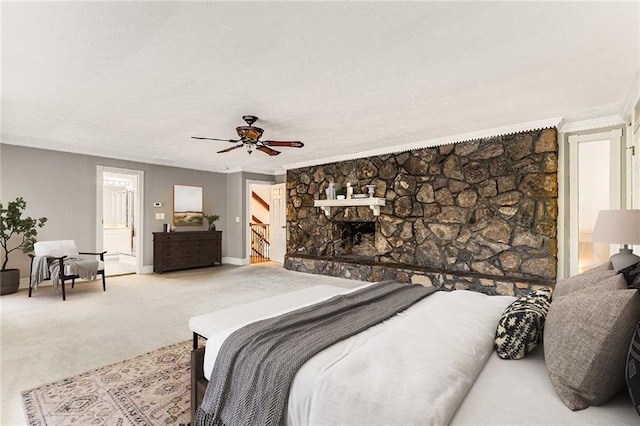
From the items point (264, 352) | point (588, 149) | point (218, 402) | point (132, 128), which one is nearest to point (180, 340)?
point (218, 402)

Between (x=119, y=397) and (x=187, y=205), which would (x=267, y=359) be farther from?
(x=187, y=205)

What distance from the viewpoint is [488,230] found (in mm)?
4691

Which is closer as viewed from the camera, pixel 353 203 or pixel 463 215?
pixel 463 215

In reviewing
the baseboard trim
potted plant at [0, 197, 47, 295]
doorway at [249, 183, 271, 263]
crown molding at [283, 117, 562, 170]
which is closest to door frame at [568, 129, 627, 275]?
crown molding at [283, 117, 562, 170]

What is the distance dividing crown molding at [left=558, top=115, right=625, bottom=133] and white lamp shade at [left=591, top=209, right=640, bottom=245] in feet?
7.31

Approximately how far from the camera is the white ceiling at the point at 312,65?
1957mm

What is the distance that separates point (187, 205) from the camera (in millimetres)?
7246

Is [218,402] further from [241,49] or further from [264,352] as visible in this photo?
[241,49]

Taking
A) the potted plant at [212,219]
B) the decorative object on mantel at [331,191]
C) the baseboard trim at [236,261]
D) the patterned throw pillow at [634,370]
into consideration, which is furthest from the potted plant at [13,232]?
the patterned throw pillow at [634,370]

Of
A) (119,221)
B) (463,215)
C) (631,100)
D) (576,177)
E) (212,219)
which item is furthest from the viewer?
(119,221)

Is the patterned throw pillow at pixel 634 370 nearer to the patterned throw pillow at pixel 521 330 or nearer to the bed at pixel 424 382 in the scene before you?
the bed at pixel 424 382

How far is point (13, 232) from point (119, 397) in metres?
4.21

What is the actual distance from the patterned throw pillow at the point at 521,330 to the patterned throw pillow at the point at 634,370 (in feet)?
1.44

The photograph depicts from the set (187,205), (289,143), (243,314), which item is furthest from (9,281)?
(243,314)
